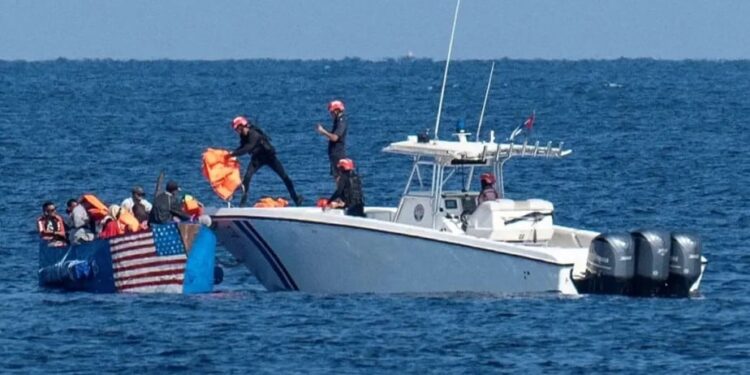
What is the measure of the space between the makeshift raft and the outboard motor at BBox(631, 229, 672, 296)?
18.6 ft

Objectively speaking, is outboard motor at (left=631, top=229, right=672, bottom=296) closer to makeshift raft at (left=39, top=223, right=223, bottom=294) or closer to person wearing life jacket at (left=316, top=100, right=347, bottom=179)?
person wearing life jacket at (left=316, top=100, right=347, bottom=179)

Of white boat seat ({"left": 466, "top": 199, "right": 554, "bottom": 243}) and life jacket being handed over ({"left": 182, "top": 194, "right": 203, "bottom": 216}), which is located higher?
white boat seat ({"left": 466, "top": 199, "right": 554, "bottom": 243})

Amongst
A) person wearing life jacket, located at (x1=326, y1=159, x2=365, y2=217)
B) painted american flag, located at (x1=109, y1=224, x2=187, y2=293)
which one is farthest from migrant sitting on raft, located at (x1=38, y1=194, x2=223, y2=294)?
person wearing life jacket, located at (x1=326, y1=159, x2=365, y2=217)

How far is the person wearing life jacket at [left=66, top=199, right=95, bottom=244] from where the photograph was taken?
30.7 metres

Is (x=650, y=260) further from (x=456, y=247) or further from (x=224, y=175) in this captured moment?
(x=224, y=175)

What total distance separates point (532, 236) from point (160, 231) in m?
4.93

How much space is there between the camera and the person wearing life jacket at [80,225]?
101 feet

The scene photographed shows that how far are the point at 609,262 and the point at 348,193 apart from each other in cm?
372

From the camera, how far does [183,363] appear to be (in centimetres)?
2459

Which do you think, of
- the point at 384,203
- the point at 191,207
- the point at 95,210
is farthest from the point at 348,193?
the point at 384,203

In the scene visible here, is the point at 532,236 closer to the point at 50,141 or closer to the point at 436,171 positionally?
the point at 436,171

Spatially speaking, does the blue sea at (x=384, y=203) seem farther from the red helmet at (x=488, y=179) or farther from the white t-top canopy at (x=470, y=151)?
the white t-top canopy at (x=470, y=151)

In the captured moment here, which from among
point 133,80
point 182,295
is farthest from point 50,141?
point 133,80

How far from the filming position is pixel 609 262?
2777 cm
